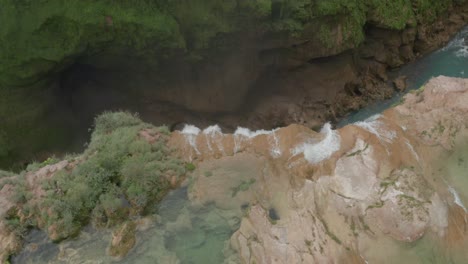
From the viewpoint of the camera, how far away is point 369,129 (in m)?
11.5

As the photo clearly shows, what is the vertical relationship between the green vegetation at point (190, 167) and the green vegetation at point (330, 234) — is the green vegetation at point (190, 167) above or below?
above

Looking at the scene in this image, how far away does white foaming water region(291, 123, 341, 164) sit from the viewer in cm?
1101

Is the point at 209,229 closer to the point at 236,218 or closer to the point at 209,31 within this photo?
the point at 236,218

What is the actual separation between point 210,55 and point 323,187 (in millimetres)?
9246

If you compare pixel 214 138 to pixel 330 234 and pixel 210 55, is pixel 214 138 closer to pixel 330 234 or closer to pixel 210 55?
pixel 330 234

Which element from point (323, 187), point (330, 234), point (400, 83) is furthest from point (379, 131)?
point (400, 83)

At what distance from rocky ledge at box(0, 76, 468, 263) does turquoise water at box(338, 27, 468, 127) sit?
657 centimetres

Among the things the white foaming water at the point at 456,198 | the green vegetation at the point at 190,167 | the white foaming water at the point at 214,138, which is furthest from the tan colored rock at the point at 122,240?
the white foaming water at the point at 456,198

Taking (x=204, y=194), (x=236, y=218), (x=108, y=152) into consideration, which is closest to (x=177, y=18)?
(x=108, y=152)

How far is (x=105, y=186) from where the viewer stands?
10.6m

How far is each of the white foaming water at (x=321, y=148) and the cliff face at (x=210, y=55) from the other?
22.2 feet

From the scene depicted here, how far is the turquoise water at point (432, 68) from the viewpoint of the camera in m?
19.3

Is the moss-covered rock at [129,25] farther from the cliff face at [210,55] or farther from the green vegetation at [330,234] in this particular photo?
the green vegetation at [330,234]

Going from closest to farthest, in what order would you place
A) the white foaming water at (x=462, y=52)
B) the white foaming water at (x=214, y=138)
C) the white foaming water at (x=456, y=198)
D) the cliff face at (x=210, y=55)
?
the white foaming water at (x=456, y=198) → the white foaming water at (x=214, y=138) → the cliff face at (x=210, y=55) → the white foaming water at (x=462, y=52)
